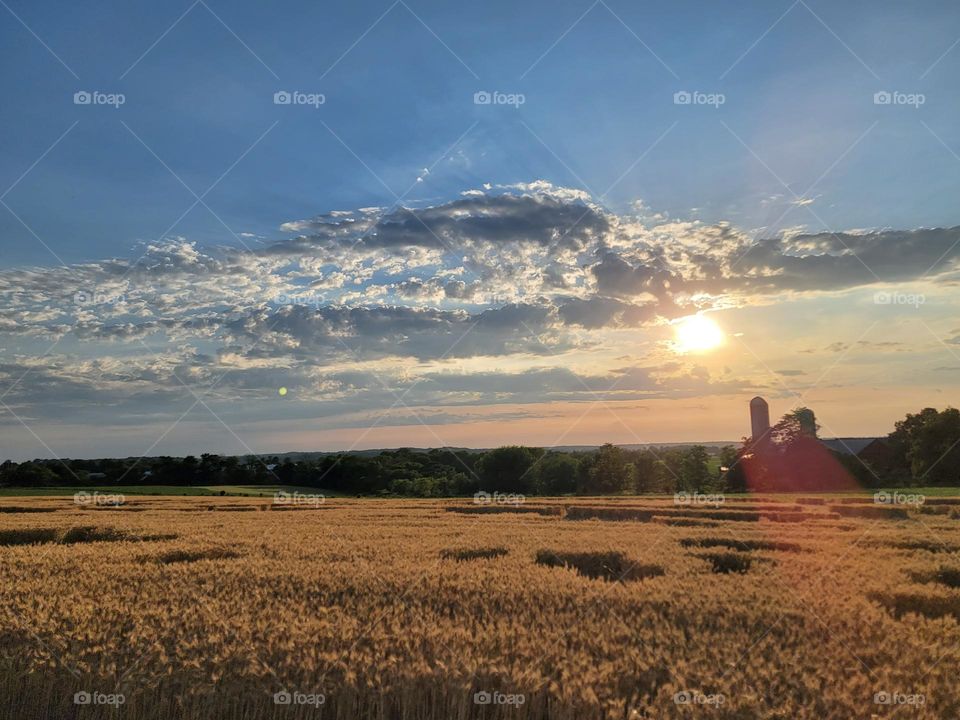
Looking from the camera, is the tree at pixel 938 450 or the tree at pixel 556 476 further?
the tree at pixel 556 476

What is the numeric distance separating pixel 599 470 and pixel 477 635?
82870 mm

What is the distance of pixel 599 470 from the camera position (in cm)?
8994

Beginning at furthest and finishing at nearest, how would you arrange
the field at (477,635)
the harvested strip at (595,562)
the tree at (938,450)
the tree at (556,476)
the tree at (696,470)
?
the tree at (556,476) < the tree at (696,470) < the tree at (938,450) < the harvested strip at (595,562) < the field at (477,635)

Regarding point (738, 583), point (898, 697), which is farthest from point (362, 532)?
point (898, 697)

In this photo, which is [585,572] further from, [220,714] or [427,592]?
[220,714]

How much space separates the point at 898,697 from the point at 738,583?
20.0ft

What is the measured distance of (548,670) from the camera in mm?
8312

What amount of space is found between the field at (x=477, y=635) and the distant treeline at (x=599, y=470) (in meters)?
67.1

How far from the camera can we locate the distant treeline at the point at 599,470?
7931 cm

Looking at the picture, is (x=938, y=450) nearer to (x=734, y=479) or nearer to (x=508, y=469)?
(x=734, y=479)

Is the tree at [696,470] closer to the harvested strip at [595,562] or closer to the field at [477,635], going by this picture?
the field at [477,635]

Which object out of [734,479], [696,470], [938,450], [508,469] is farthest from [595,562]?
[938,450]

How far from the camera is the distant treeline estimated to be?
7931cm

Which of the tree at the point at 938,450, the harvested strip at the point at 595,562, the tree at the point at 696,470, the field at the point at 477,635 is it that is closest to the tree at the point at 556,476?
the tree at the point at 696,470
